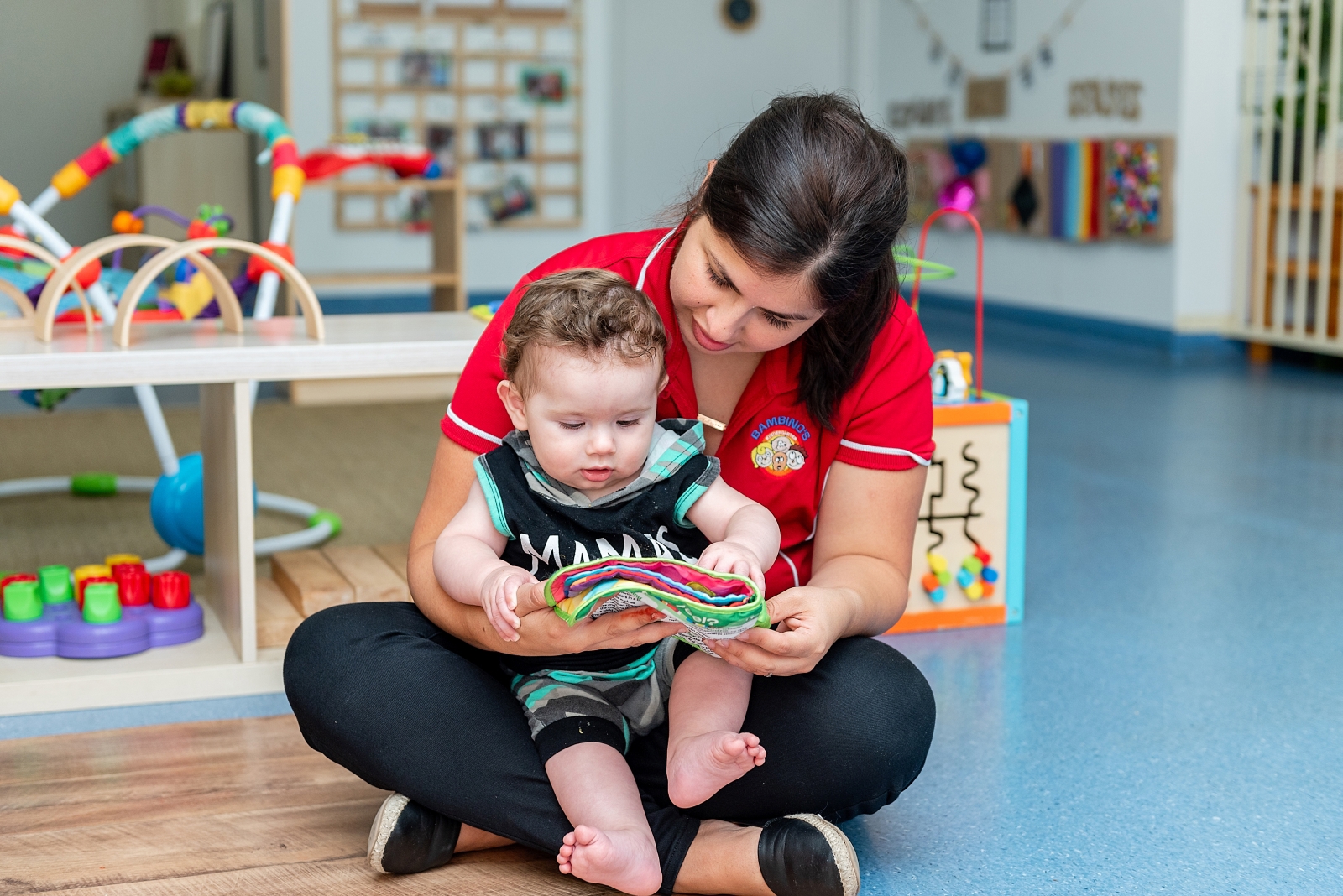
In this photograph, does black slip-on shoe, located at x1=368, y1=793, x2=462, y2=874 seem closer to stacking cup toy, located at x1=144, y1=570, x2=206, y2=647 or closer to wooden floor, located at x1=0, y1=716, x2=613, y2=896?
wooden floor, located at x1=0, y1=716, x2=613, y2=896

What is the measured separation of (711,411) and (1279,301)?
4.27 meters

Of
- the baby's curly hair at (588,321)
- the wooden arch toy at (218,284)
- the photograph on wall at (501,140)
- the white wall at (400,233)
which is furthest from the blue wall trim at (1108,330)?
the baby's curly hair at (588,321)

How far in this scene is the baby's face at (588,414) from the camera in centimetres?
123

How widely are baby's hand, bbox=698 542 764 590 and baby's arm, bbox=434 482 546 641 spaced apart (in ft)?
0.48

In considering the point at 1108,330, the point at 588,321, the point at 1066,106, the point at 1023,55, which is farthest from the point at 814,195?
the point at 1023,55

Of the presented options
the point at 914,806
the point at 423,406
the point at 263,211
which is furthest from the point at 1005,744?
the point at 263,211

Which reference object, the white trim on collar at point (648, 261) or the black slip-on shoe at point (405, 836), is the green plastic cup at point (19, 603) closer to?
the black slip-on shoe at point (405, 836)

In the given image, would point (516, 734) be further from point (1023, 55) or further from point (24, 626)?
point (1023, 55)

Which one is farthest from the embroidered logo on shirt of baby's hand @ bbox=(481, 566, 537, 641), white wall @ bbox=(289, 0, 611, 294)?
white wall @ bbox=(289, 0, 611, 294)

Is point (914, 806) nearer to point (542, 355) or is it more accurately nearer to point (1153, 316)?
point (542, 355)

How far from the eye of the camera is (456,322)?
213 cm

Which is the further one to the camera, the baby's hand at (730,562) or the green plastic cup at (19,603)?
the green plastic cup at (19,603)

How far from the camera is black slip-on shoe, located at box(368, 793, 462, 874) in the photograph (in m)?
1.31

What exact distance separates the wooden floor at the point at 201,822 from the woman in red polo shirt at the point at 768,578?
63 millimetres
